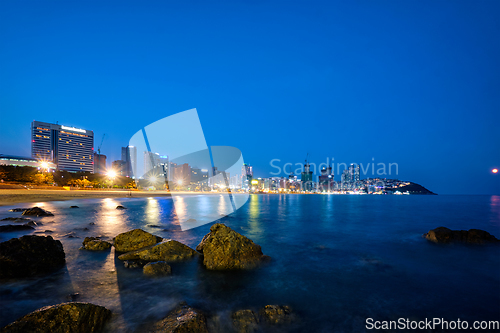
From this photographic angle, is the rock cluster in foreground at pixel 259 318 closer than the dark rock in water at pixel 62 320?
No

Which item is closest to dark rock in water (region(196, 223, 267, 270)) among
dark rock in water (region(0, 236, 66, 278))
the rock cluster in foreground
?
the rock cluster in foreground

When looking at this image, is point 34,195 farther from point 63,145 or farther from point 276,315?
point 63,145

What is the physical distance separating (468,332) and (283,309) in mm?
4704

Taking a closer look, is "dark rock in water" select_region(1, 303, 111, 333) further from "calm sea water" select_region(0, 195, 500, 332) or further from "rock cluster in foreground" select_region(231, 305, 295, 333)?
"rock cluster in foreground" select_region(231, 305, 295, 333)

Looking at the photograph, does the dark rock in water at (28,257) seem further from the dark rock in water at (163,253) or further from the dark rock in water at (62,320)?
the dark rock in water at (62,320)

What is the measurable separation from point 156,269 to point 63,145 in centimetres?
21572

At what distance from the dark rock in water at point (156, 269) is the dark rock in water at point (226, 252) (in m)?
1.50

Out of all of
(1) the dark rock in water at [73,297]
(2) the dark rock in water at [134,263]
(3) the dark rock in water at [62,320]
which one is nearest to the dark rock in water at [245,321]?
(3) the dark rock in water at [62,320]

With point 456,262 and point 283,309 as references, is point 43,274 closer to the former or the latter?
point 283,309

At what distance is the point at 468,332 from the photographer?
5.68 metres

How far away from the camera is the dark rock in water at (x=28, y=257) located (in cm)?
706

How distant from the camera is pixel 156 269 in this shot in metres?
8.06

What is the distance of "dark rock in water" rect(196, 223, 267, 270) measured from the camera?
29.2ft
